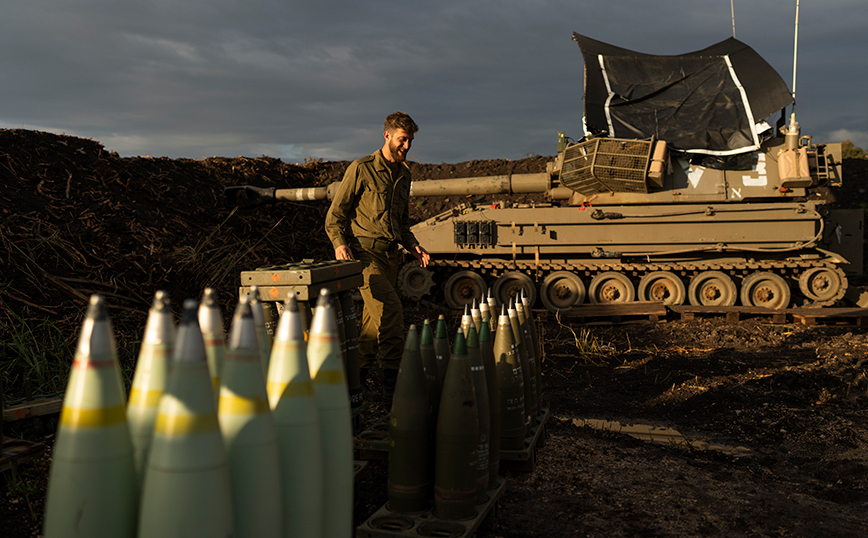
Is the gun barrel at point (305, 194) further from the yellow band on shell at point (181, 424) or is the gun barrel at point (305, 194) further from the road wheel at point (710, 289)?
the yellow band on shell at point (181, 424)

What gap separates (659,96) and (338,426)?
12165 mm

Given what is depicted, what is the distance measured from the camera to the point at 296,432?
1.64 metres

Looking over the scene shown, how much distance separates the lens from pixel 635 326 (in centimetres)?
1059

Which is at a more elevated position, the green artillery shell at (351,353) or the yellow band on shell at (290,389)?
the yellow band on shell at (290,389)

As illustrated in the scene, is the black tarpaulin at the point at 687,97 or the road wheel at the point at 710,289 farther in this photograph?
the black tarpaulin at the point at 687,97

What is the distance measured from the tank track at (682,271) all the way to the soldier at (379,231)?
6.82 metres

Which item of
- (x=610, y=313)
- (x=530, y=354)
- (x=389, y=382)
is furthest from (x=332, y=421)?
(x=610, y=313)

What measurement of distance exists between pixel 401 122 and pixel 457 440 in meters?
2.89

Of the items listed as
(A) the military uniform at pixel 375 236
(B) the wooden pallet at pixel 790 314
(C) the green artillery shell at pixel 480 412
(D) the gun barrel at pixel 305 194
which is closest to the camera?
(C) the green artillery shell at pixel 480 412

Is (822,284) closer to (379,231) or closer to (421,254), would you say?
(421,254)

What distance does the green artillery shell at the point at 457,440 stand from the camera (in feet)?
8.57

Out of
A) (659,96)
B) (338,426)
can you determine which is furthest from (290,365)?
(659,96)

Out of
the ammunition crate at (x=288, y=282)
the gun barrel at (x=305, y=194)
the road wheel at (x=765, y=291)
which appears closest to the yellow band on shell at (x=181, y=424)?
the ammunition crate at (x=288, y=282)

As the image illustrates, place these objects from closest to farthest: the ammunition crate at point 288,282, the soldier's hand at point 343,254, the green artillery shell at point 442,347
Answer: the green artillery shell at point 442,347, the ammunition crate at point 288,282, the soldier's hand at point 343,254
